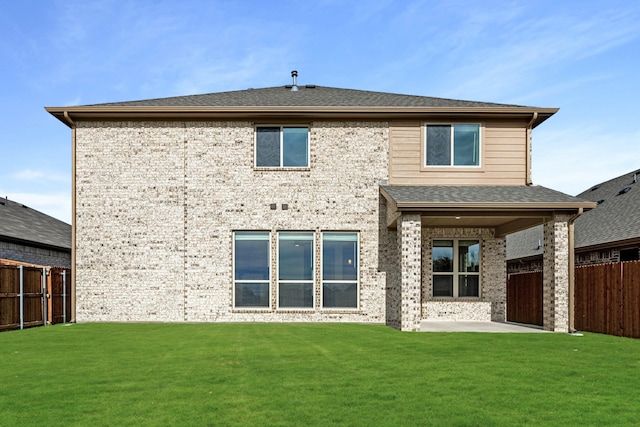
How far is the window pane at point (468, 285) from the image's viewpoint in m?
15.7

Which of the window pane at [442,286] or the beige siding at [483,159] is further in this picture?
the window pane at [442,286]

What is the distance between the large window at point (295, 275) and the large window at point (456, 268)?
4.17m

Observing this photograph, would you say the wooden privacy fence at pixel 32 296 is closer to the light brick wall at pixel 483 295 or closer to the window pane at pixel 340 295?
the window pane at pixel 340 295

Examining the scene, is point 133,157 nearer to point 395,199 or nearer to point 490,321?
point 395,199

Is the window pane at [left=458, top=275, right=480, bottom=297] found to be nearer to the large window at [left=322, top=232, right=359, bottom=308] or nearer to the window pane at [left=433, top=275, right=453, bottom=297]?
the window pane at [left=433, top=275, right=453, bottom=297]

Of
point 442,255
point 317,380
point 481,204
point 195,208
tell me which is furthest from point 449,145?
point 317,380

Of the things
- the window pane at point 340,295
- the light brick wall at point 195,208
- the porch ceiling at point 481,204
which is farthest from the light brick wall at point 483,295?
the window pane at point 340,295

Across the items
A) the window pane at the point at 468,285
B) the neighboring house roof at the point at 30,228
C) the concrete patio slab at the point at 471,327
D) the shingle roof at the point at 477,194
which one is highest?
the shingle roof at the point at 477,194

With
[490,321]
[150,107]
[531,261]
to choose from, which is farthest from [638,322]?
[150,107]

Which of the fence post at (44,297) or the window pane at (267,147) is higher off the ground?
the window pane at (267,147)

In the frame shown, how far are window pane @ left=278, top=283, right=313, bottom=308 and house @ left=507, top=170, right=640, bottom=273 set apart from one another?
411 inches

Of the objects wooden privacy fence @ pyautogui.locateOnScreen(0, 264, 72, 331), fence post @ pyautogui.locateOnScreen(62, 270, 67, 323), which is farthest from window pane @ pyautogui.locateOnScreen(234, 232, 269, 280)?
wooden privacy fence @ pyautogui.locateOnScreen(0, 264, 72, 331)

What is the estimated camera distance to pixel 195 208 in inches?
582

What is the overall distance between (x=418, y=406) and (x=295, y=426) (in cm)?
151
